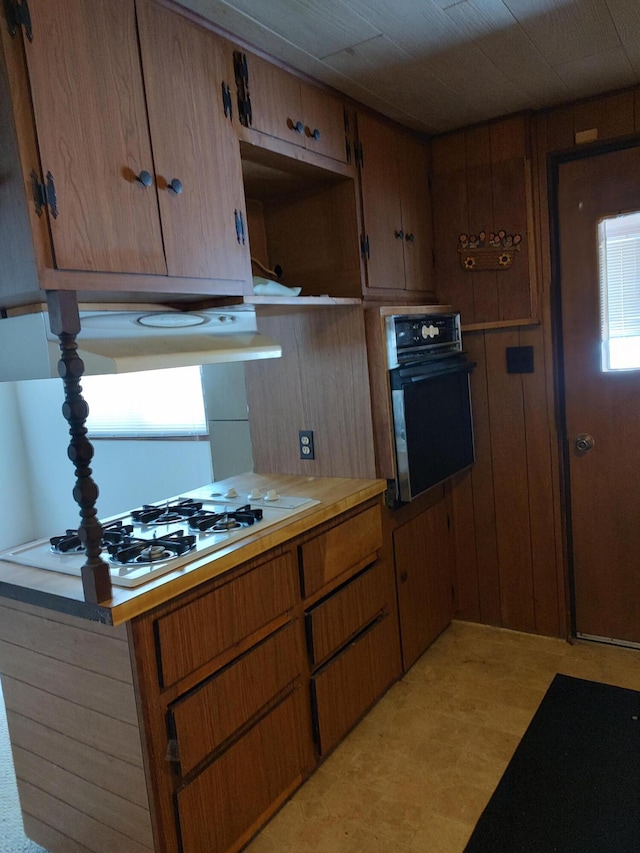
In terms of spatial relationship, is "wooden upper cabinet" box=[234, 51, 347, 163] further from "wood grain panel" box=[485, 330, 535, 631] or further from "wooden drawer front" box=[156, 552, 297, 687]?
"wooden drawer front" box=[156, 552, 297, 687]

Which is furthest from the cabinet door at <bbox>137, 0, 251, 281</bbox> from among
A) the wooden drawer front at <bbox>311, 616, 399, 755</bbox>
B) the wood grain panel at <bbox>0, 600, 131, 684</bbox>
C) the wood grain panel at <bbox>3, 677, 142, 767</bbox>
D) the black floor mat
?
the black floor mat

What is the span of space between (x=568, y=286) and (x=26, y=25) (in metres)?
2.22

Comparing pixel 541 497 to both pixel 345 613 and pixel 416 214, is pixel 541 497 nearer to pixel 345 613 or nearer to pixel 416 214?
pixel 345 613

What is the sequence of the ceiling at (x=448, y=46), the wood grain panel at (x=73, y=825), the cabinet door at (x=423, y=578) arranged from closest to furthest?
the wood grain panel at (x=73, y=825), the ceiling at (x=448, y=46), the cabinet door at (x=423, y=578)

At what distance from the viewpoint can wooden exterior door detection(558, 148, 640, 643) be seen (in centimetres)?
261

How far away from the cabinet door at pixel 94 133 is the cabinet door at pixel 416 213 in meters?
1.42

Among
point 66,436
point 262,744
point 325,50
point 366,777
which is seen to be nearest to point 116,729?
point 262,744

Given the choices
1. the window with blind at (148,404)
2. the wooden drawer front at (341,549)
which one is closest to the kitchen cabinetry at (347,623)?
the wooden drawer front at (341,549)

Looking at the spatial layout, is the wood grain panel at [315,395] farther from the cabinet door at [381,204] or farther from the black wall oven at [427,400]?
the cabinet door at [381,204]

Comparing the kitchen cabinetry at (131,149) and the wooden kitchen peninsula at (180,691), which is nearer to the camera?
the kitchen cabinetry at (131,149)

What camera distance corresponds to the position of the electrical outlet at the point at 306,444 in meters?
2.59

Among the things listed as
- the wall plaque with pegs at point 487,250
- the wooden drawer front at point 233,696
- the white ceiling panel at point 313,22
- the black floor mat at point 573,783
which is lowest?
the black floor mat at point 573,783

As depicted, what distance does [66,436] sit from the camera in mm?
4242

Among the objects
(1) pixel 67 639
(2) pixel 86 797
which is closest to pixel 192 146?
(1) pixel 67 639
